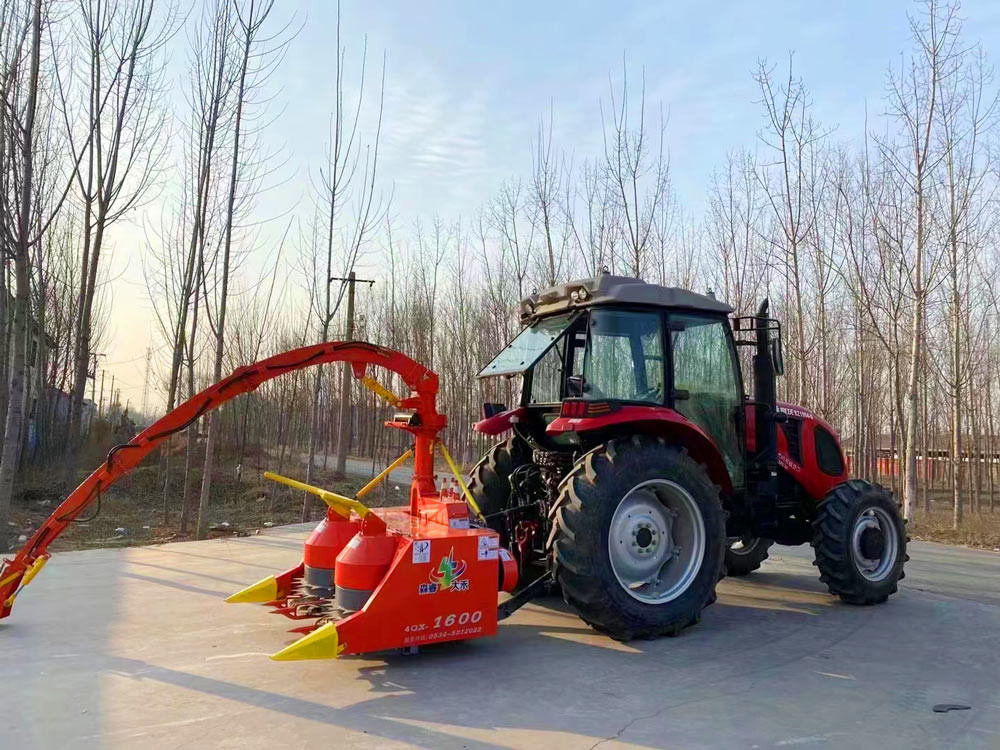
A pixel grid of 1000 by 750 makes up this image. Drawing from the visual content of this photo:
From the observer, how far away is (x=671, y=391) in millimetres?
5324

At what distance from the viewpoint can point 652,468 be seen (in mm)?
4816

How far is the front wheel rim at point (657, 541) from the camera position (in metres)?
4.90

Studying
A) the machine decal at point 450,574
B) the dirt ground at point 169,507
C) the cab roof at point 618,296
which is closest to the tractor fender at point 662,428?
the cab roof at point 618,296

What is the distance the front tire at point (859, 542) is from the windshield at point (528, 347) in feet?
8.75

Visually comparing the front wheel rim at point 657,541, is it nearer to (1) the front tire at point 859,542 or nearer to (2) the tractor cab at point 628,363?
(2) the tractor cab at point 628,363

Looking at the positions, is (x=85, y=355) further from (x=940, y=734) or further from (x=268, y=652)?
(x=940, y=734)

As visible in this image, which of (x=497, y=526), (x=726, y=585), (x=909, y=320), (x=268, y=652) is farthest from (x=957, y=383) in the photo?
(x=268, y=652)

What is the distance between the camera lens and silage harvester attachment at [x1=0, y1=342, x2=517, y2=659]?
3994 millimetres

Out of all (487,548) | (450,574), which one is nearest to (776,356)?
(487,548)

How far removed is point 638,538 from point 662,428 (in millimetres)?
785

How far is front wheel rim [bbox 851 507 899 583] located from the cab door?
3.65 feet

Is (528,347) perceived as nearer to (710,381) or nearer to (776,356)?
(710,381)

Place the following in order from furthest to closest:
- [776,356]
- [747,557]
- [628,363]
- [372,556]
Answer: [747,557] < [776,356] < [628,363] < [372,556]

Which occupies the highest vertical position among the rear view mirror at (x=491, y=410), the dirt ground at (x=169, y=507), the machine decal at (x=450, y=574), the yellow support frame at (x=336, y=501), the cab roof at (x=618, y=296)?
the cab roof at (x=618, y=296)
